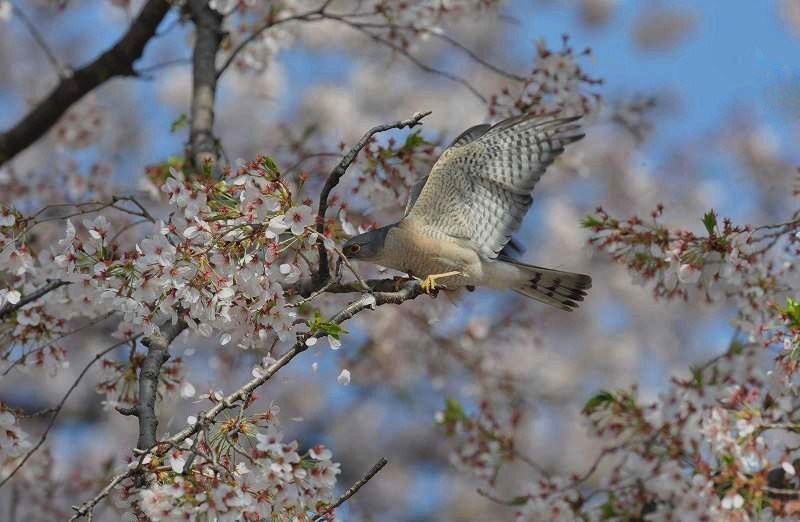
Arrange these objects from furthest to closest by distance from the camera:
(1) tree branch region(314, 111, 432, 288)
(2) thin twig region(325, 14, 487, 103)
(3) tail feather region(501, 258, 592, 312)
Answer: (2) thin twig region(325, 14, 487, 103)
(3) tail feather region(501, 258, 592, 312)
(1) tree branch region(314, 111, 432, 288)

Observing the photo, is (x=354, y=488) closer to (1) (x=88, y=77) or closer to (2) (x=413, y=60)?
(2) (x=413, y=60)

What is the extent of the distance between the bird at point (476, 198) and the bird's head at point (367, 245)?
0.20 feet

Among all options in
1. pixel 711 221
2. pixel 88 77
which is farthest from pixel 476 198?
pixel 88 77

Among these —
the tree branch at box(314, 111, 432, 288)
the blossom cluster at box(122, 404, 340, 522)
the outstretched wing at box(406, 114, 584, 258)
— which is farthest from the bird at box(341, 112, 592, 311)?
the blossom cluster at box(122, 404, 340, 522)

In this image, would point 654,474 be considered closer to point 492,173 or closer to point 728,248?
point 728,248

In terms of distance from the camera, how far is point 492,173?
14.5ft

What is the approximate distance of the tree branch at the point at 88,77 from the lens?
17.1 ft

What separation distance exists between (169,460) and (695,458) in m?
2.14

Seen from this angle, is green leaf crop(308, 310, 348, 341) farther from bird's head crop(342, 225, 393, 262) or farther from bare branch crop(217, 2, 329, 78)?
bare branch crop(217, 2, 329, 78)

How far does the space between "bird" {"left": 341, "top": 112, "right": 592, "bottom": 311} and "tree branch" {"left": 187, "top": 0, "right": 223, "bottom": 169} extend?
1032mm


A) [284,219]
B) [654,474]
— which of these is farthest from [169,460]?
[654,474]

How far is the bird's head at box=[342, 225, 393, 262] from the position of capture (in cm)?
414

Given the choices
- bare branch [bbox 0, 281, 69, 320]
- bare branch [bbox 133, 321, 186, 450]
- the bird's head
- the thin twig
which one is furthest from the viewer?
the thin twig

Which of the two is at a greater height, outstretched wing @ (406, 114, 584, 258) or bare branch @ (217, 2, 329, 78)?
bare branch @ (217, 2, 329, 78)
